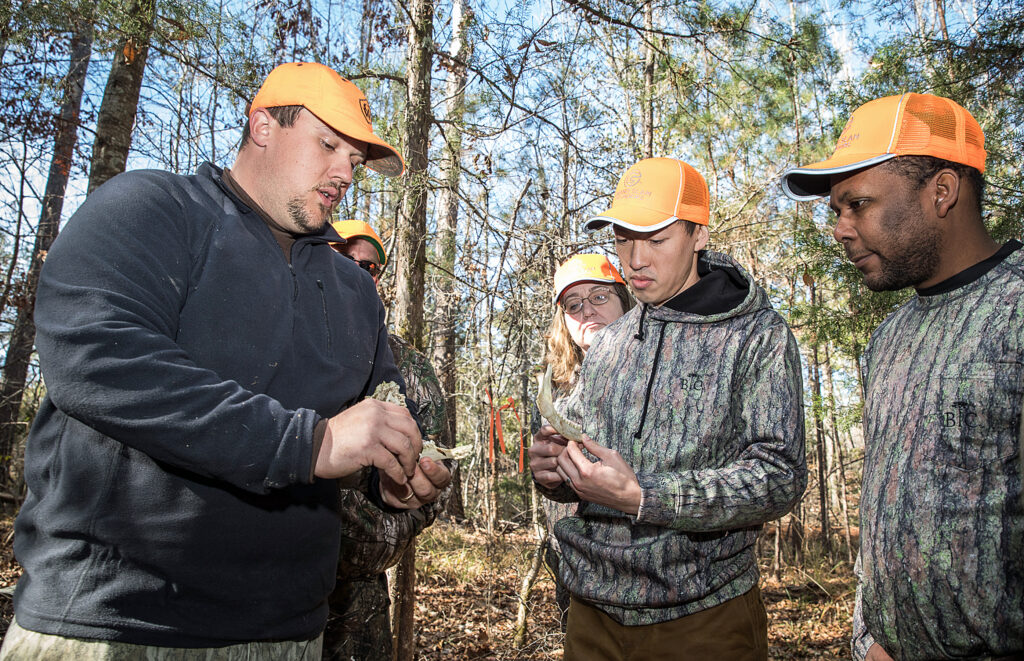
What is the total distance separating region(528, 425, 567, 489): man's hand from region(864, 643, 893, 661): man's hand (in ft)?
3.53

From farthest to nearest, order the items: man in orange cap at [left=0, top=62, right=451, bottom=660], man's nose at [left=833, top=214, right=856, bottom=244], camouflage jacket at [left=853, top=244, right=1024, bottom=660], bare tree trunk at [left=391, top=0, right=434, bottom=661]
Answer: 1. bare tree trunk at [left=391, top=0, right=434, bottom=661]
2. man's nose at [left=833, top=214, right=856, bottom=244]
3. camouflage jacket at [left=853, top=244, right=1024, bottom=660]
4. man in orange cap at [left=0, top=62, right=451, bottom=660]

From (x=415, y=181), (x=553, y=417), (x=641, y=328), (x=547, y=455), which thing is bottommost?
(x=547, y=455)

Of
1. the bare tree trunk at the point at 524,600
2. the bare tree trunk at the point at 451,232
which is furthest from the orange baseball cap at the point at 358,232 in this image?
the bare tree trunk at the point at 524,600

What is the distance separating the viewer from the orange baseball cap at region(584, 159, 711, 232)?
2559 millimetres

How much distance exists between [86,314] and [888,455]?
6.99 ft

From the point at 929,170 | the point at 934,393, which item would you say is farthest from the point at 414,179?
the point at 934,393

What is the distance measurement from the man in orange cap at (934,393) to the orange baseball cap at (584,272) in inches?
Result: 72.1

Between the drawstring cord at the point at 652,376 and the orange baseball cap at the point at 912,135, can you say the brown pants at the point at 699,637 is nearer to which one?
the drawstring cord at the point at 652,376

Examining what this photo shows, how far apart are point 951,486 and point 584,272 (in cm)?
255

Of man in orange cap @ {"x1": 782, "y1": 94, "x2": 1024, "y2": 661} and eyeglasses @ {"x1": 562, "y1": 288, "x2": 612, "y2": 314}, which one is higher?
eyeglasses @ {"x1": 562, "y1": 288, "x2": 612, "y2": 314}

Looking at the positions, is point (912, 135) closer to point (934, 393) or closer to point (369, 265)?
point (934, 393)

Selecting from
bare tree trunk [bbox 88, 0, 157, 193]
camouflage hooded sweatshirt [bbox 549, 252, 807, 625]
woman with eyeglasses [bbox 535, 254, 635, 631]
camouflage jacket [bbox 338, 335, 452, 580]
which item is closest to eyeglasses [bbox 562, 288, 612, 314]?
woman with eyeglasses [bbox 535, 254, 635, 631]

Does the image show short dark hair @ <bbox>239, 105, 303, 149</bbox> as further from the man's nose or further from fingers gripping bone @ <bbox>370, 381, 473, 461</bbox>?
the man's nose

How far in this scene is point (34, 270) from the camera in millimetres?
8562
